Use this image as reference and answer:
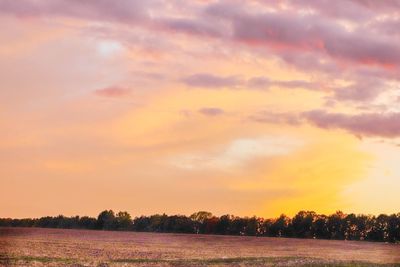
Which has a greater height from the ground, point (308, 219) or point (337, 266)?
point (308, 219)

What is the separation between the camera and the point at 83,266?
47.3m

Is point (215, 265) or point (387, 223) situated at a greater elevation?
point (387, 223)

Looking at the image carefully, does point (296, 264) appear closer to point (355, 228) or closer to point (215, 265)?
point (215, 265)

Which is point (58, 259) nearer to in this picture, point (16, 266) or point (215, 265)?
point (16, 266)

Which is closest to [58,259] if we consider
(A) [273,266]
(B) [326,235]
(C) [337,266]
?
(A) [273,266]

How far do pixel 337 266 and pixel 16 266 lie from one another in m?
26.9

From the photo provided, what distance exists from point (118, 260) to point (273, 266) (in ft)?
44.6

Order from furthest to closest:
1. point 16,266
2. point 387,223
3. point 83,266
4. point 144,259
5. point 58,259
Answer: point 387,223, point 144,259, point 58,259, point 83,266, point 16,266

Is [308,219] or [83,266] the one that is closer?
[83,266]

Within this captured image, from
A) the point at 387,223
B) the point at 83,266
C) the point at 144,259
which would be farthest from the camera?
the point at 387,223

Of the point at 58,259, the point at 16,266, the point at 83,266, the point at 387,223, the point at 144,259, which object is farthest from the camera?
the point at 387,223

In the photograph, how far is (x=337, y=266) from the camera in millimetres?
54000

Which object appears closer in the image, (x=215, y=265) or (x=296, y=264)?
(x=215, y=265)

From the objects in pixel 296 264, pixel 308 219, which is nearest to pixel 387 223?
pixel 308 219
